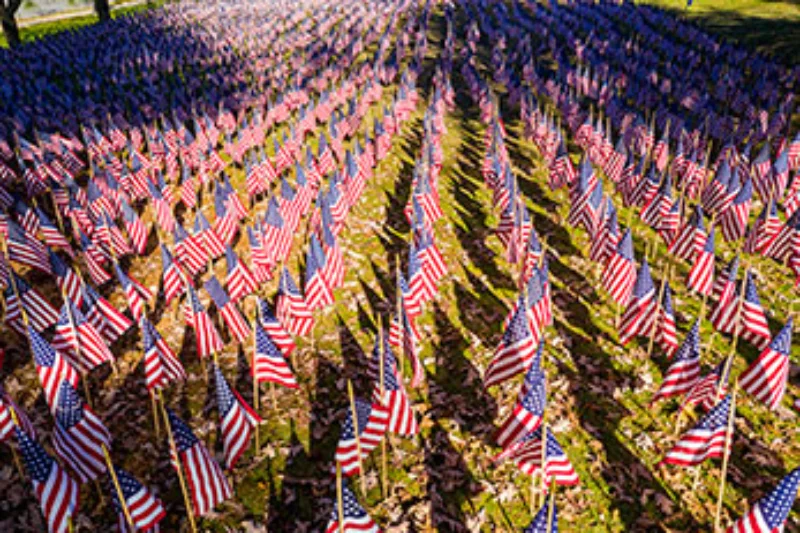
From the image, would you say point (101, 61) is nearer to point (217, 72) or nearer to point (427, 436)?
point (217, 72)

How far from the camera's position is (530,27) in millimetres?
45312

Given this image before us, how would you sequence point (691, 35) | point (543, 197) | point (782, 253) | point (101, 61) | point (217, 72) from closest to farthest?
point (782, 253), point (543, 197), point (217, 72), point (101, 61), point (691, 35)

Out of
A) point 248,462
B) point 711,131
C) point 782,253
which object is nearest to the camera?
point 248,462

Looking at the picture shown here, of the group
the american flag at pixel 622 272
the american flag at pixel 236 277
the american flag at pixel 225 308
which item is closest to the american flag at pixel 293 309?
the american flag at pixel 225 308

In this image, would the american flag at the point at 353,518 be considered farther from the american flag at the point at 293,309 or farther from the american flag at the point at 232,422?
the american flag at the point at 293,309

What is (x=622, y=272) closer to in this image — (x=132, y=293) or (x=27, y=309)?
(x=132, y=293)

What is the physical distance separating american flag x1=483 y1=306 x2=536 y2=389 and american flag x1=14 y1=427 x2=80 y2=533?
648cm

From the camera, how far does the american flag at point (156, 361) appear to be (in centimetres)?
944

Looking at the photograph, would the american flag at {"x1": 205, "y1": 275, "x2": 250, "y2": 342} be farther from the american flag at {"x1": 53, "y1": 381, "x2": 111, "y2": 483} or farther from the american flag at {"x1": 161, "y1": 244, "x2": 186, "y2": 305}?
the american flag at {"x1": 53, "y1": 381, "x2": 111, "y2": 483}

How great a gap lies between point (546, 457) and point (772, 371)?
171 inches

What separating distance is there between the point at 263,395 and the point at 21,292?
5094mm

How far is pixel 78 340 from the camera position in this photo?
399 inches

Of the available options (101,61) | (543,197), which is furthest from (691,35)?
(101,61)

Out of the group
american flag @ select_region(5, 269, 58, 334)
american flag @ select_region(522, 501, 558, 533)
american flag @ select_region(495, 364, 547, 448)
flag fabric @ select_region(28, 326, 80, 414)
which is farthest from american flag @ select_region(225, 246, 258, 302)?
american flag @ select_region(522, 501, 558, 533)
